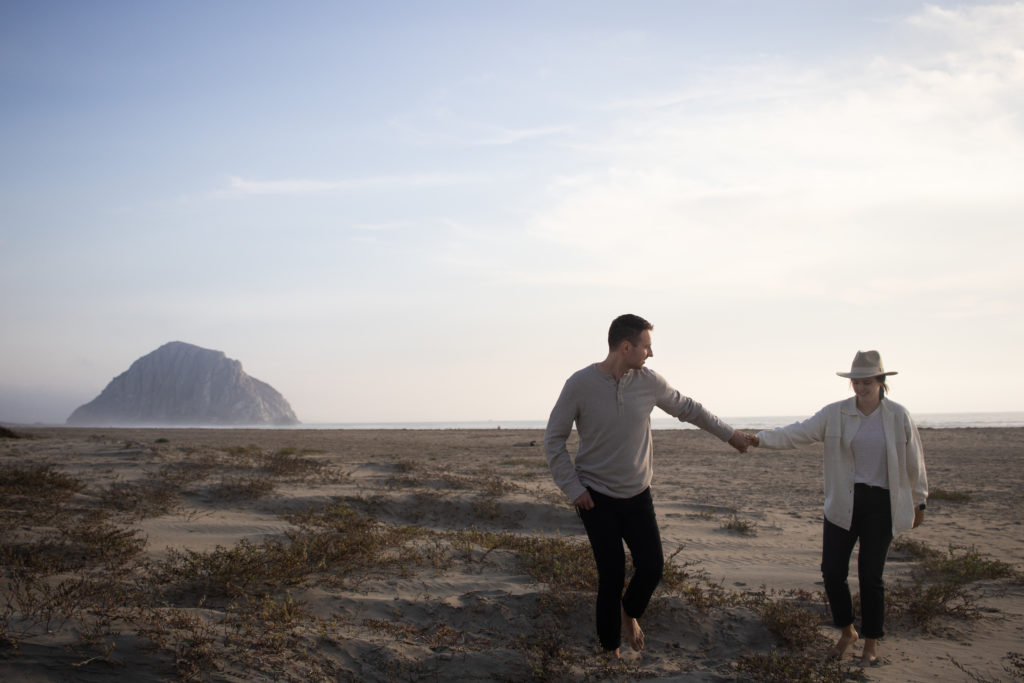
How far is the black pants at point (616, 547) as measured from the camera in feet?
13.5

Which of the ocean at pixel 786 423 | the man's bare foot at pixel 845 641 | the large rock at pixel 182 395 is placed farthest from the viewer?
the large rock at pixel 182 395

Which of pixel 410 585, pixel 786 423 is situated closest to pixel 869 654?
pixel 410 585

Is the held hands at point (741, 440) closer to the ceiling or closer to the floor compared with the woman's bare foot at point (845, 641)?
closer to the ceiling

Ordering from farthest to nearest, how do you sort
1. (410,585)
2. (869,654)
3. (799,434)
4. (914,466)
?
(410,585) < (799,434) < (869,654) < (914,466)

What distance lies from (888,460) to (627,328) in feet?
6.60

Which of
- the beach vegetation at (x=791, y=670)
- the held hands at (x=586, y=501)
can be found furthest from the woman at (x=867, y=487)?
the held hands at (x=586, y=501)

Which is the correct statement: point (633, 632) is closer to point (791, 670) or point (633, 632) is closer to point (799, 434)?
point (791, 670)

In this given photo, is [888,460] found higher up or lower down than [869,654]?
higher up

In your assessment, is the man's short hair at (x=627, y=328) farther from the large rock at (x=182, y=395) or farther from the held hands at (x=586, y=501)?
the large rock at (x=182, y=395)

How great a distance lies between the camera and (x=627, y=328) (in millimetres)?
4180

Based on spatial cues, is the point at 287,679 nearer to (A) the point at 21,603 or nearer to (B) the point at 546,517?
(A) the point at 21,603

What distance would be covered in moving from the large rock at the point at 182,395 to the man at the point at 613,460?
146887 mm

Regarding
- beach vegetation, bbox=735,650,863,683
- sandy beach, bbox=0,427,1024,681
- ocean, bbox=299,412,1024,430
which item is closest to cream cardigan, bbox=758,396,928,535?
beach vegetation, bbox=735,650,863,683

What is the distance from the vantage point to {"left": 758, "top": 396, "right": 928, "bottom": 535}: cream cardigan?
4266 millimetres
